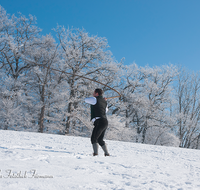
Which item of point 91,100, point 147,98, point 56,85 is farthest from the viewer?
point 147,98

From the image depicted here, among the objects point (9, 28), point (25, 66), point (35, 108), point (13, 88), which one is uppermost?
point (9, 28)

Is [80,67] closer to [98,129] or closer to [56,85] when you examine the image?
[56,85]

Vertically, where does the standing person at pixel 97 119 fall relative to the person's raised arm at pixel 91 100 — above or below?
below

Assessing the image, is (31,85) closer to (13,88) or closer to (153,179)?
(13,88)

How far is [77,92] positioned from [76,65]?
2821 mm

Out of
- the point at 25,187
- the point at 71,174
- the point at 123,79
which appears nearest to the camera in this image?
the point at 25,187

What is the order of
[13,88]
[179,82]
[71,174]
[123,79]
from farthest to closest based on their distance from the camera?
1. [179,82]
2. [123,79]
3. [13,88]
4. [71,174]

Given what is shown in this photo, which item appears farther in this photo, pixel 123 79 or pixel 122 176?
pixel 123 79

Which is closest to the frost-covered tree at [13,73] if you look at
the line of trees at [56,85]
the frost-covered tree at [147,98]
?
the line of trees at [56,85]

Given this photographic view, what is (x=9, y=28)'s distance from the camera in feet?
62.2

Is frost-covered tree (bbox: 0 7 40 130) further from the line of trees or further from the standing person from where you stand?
the standing person

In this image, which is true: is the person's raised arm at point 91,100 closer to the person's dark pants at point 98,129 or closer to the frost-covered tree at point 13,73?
the person's dark pants at point 98,129

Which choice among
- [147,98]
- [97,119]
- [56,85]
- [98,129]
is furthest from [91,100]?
[147,98]

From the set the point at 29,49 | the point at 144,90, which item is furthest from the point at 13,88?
the point at 144,90
